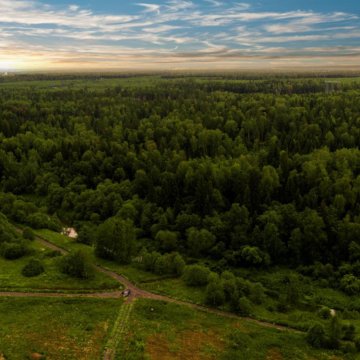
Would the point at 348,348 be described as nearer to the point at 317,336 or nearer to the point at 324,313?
the point at 317,336

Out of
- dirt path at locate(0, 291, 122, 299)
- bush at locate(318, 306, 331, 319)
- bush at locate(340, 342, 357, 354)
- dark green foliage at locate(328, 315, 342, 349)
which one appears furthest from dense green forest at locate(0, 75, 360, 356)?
bush at locate(340, 342, 357, 354)

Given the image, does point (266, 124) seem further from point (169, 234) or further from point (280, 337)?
point (280, 337)

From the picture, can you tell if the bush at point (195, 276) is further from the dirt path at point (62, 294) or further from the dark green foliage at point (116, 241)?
the dark green foliage at point (116, 241)

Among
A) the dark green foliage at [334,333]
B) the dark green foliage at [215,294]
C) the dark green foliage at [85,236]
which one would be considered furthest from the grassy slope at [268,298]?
the dark green foliage at [85,236]

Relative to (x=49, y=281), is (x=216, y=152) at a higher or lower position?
higher

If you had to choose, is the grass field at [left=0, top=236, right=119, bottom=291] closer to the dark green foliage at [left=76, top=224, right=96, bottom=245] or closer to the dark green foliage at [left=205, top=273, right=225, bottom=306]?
the dark green foliage at [left=76, top=224, right=96, bottom=245]

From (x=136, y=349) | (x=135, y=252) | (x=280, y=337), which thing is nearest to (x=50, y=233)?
(x=135, y=252)
